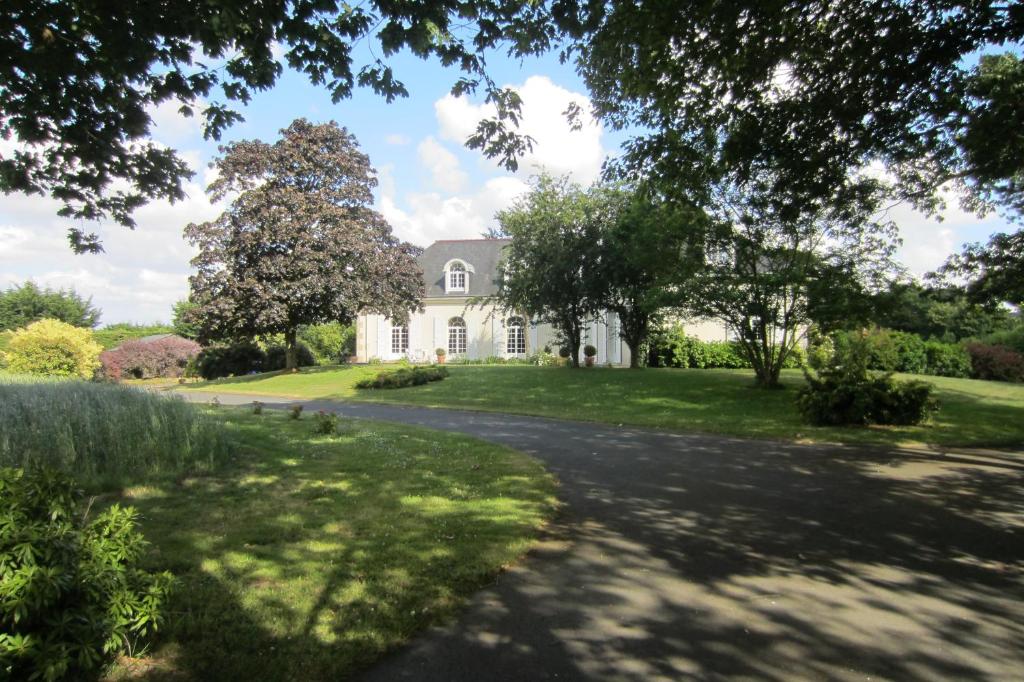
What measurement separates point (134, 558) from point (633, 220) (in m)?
17.9

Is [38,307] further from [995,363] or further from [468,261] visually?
[995,363]

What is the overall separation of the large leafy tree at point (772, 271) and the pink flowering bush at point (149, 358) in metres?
26.5

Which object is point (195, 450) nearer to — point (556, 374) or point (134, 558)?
point (134, 558)

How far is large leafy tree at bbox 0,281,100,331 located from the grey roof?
72.8 feet

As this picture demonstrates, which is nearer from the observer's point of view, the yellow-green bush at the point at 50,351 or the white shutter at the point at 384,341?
the yellow-green bush at the point at 50,351

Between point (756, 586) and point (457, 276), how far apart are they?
119 feet

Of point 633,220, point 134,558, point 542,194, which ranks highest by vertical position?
point 542,194

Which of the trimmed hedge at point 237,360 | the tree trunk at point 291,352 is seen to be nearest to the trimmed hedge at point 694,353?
the tree trunk at point 291,352

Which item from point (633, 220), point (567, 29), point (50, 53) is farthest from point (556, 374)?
point (50, 53)

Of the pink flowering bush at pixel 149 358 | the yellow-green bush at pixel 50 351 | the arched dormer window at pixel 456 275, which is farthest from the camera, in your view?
the arched dormer window at pixel 456 275

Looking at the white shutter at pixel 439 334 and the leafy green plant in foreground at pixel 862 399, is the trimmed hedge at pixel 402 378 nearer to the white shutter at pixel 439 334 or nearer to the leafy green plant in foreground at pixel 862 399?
the leafy green plant in foreground at pixel 862 399

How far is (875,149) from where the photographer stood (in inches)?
323

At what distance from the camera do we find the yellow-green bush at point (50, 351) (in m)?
20.5

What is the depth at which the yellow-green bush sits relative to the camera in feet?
67.3
